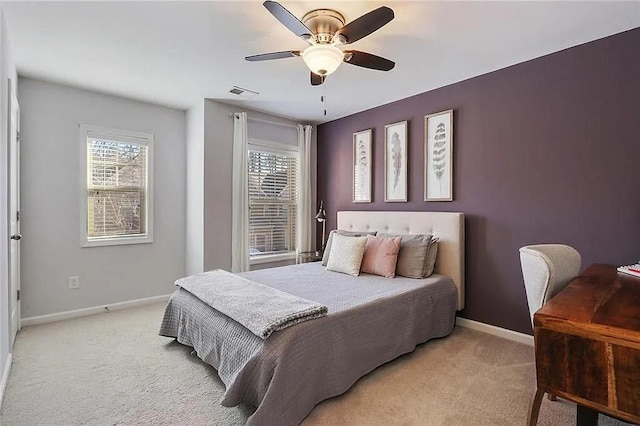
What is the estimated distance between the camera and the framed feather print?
3285 mm

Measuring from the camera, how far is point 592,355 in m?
1.02

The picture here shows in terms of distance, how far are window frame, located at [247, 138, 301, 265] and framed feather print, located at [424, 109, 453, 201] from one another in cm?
189

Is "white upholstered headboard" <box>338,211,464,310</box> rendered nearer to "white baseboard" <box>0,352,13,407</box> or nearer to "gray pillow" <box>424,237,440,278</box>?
"gray pillow" <box>424,237,440,278</box>

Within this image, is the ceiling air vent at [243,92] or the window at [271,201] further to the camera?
the window at [271,201]

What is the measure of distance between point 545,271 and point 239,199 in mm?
3227

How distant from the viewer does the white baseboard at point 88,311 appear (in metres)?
3.16

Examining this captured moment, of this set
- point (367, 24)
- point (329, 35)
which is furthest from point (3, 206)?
point (367, 24)

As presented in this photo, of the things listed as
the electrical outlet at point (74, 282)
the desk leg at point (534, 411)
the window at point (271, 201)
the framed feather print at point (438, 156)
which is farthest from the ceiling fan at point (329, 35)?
the electrical outlet at point (74, 282)

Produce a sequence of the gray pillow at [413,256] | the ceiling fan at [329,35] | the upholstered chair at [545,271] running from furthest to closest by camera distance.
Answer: the gray pillow at [413,256], the ceiling fan at [329,35], the upholstered chair at [545,271]

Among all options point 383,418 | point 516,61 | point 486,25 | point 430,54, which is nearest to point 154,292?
point 383,418

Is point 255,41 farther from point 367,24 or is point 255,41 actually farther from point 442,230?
point 442,230

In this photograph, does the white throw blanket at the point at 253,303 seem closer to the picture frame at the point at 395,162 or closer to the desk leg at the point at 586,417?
the desk leg at the point at 586,417

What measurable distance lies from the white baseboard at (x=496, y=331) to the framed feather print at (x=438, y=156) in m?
1.23

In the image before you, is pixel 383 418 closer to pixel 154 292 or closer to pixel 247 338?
pixel 247 338
